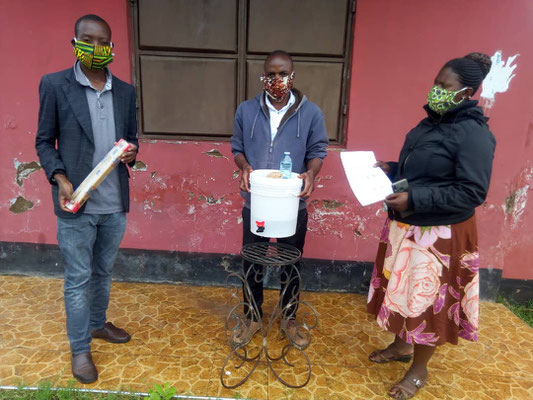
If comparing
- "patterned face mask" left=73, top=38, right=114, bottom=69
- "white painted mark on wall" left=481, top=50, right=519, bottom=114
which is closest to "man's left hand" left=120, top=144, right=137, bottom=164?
"patterned face mask" left=73, top=38, right=114, bottom=69

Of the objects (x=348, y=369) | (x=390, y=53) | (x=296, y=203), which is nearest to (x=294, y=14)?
(x=390, y=53)

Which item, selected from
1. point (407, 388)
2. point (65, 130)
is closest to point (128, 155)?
point (65, 130)

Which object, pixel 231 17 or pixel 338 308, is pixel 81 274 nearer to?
pixel 338 308

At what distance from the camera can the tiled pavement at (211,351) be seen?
2.51 m

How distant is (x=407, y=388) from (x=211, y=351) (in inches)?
55.5

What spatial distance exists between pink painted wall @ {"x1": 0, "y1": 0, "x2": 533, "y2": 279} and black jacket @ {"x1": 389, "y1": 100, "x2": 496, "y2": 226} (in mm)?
1389

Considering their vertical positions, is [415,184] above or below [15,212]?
above

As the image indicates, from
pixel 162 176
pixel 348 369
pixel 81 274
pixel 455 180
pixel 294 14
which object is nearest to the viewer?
pixel 455 180

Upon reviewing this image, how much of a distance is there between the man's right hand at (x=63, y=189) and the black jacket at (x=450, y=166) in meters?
2.00

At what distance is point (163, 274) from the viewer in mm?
3920

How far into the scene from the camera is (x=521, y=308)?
3.79 m

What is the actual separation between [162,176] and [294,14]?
198 centimetres

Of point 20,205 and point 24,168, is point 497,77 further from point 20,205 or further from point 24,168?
point 20,205

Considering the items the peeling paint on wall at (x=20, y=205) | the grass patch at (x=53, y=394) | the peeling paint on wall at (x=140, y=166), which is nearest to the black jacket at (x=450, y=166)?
the grass patch at (x=53, y=394)
